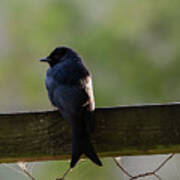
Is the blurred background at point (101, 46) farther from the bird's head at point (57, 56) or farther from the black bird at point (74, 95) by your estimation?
the black bird at point (74, 95)

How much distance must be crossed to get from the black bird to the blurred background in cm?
375

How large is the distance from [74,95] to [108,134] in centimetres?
45

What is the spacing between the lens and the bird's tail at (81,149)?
7.27 feet

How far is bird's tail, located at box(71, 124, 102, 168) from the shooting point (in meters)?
2.22

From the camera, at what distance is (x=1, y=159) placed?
232cm

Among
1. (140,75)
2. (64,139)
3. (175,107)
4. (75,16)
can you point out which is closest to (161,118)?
(175,107)

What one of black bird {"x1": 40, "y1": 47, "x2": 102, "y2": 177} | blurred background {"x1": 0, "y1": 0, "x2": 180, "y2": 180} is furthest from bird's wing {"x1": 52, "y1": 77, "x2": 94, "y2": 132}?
blurred background {"x1": 0, "y1": 0, "x2": 180, "y2": 180}

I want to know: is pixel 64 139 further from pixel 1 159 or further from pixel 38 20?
pixel 38 20

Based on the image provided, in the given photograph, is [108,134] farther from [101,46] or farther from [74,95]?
[101,46]

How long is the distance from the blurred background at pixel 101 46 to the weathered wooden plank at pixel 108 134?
475 centimetres

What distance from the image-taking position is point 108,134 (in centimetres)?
234

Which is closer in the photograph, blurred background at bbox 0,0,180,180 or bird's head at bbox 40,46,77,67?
bird's head at bbox 40,46,77,67

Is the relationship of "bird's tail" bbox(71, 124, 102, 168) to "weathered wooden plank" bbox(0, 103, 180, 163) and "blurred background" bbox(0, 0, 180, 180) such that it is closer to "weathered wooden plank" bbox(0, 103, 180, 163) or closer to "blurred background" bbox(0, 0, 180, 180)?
"weathered wooden plank" bbox(0, 103, 180, 163)

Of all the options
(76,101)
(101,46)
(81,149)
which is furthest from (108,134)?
(101,46)
